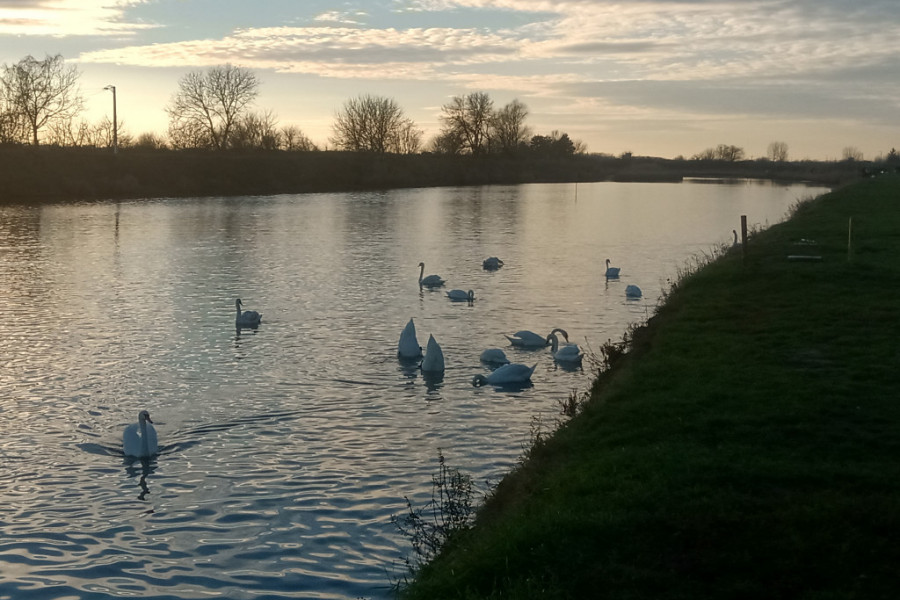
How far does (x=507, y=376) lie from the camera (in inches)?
525

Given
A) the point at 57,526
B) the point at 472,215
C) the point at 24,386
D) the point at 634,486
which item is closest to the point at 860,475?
the point at 634,486

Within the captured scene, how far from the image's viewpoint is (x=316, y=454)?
10594mm

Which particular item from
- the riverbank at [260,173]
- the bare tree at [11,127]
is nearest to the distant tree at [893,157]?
the riverbank at [260,173]

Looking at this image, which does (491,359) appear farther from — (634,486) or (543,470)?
(634,486)

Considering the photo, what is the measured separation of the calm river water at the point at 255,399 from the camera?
818 cm

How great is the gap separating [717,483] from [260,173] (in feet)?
222

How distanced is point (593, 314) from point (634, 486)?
40.7 ft

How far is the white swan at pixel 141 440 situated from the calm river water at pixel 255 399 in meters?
0.16

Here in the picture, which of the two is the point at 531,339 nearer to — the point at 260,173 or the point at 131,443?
the point at 131,443

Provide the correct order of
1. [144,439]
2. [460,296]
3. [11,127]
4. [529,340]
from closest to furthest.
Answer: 1. [144,439]
2. [529,340]
3. [460,296]
4. [11,127]

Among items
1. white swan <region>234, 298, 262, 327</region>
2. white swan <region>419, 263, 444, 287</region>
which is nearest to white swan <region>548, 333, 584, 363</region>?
white swan <region>234, 298, 262, 327</region>

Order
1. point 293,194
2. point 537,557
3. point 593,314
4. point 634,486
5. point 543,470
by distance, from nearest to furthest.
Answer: point 537,557 → point 634,486 → point 543,470 → point 593,314 → point 293,194

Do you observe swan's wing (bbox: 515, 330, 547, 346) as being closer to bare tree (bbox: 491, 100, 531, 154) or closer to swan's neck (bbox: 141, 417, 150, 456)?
swan's neck (bbox: 141, 417, 150, 456)

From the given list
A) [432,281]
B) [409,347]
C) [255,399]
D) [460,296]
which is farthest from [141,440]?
[432,281]
